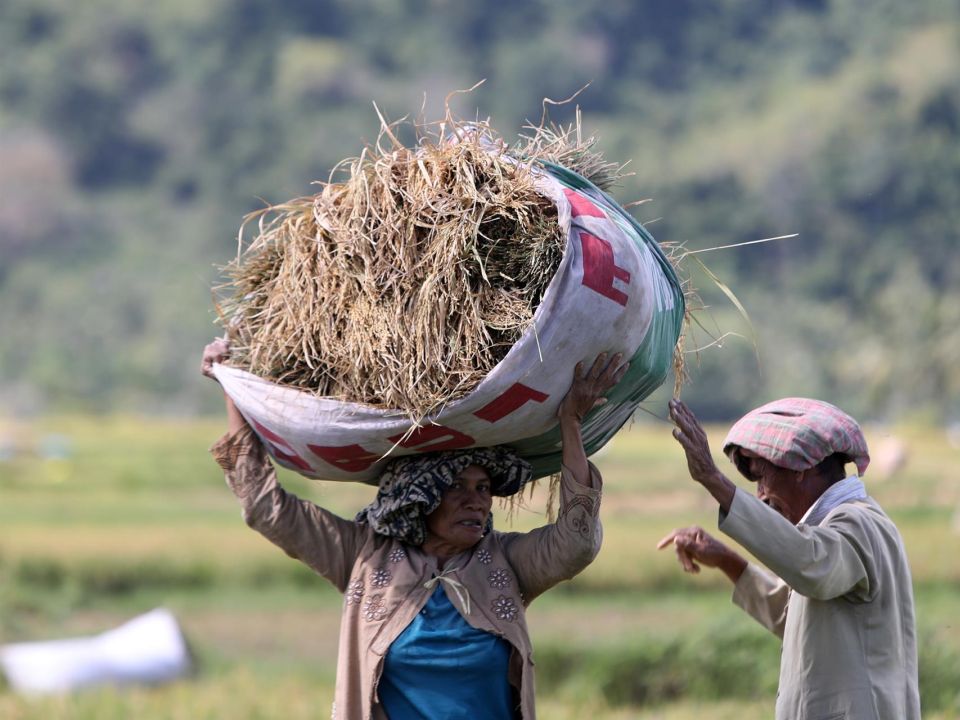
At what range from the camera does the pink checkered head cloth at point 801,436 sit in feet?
11.3

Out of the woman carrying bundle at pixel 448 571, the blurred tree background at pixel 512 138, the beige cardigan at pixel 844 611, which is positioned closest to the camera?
the beige cardigan at pixel 844 611

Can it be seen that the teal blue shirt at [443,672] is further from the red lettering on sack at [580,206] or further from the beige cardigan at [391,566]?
the red lettering on sack at [580,206]

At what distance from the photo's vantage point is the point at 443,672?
3.37 m

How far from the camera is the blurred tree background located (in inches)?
1737

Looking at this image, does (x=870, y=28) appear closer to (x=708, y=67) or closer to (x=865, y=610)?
(x=708, y=67)

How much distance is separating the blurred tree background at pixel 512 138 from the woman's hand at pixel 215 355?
34576 mm

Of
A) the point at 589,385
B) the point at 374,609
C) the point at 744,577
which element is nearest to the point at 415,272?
the point at 589,385

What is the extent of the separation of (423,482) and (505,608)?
0.35m

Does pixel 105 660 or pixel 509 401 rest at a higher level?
pixel 509 401

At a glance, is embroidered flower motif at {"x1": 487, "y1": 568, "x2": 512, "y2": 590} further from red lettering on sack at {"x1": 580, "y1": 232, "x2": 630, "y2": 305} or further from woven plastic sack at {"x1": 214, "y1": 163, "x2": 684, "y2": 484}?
red lettering on sack at {"x1": 580, "y1": 232, "x2": 630, "y2": 305}

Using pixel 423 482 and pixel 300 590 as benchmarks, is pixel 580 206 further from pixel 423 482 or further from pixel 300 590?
pixel 300 590

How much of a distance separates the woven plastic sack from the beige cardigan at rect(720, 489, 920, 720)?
44 centimetres

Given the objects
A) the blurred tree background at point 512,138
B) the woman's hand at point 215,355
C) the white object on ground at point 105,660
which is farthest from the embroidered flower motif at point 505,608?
Answer: the blurred tree background at point 512,138

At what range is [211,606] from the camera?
1417 cm
